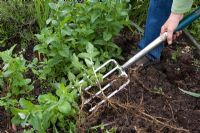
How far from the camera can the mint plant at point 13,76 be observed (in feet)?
7.79

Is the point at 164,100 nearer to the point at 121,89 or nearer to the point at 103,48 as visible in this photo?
the point at 121,89

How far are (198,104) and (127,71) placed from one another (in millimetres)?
467

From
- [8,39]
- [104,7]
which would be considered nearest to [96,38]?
[104,7]

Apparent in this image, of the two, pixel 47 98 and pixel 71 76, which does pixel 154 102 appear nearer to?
pixel 71 76

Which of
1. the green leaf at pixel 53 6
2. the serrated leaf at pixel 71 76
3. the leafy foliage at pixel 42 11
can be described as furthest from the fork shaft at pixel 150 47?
the leafy foliage at pixel 42 11

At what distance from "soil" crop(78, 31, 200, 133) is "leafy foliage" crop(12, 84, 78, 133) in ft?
0.59

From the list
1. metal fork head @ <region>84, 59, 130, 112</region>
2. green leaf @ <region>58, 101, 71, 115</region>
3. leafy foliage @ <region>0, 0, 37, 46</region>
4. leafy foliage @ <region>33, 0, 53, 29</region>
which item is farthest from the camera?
leafy foliage @ <region>0, 0, 37, 46</region>

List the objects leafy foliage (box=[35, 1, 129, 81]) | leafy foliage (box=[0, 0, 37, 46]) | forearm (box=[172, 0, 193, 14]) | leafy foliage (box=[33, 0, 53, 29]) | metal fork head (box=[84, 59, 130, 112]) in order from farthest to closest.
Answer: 1. leafy foliage (box=[0, 0, 37, 46])
2. leafy foliage (box=[33, 0, 53, 29])
3. leafy foliage (box=[35, 1, 129, 81])
4. metal fork head (box=[84, 59, 130, 112])
5. forearm (box=[172, 0, 193, 14])

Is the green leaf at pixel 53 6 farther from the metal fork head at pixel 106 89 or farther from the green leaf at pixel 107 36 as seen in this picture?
the metal fork head at pixel 106 89

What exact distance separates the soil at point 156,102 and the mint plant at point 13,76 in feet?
1.42

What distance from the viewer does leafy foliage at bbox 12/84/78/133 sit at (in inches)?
80.0

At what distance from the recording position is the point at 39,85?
2715 millimetres

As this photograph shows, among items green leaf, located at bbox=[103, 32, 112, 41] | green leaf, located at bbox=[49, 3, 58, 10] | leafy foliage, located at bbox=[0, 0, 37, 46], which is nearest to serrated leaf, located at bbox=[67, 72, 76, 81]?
green leaf, located at bbox=[103, 32, 112, 41]

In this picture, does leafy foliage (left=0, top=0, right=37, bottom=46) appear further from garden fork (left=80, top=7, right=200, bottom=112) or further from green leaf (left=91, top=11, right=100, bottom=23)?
garden fork (left=80, top=7, right=200, bottom=112)
